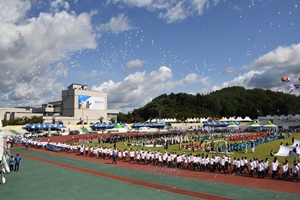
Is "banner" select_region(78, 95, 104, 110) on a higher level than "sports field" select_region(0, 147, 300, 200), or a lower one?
higher

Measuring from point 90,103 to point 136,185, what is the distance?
99046mm

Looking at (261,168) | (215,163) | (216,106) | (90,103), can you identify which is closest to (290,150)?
(261,168)

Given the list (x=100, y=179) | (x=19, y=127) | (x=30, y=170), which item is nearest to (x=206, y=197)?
(x=100, y=179)

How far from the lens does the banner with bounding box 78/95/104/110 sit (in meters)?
110

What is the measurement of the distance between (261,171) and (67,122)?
91818mm

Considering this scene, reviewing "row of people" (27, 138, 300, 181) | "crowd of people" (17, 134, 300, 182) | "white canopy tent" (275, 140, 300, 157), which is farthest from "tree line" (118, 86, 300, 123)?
"white canopy tent" (275, 140, 300, 157)

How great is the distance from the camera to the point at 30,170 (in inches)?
906

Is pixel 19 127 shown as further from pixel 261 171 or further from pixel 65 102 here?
pixel 261 171

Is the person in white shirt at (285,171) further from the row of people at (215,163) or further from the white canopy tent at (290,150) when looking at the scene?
the white canopy tent at (290,150)

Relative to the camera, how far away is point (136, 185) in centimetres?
1709

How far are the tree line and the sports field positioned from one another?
9045cm

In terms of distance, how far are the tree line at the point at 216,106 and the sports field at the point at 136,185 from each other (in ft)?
297

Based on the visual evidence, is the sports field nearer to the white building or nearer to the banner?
the white building

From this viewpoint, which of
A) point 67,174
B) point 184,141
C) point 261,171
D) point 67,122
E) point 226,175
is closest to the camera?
point 261,171
